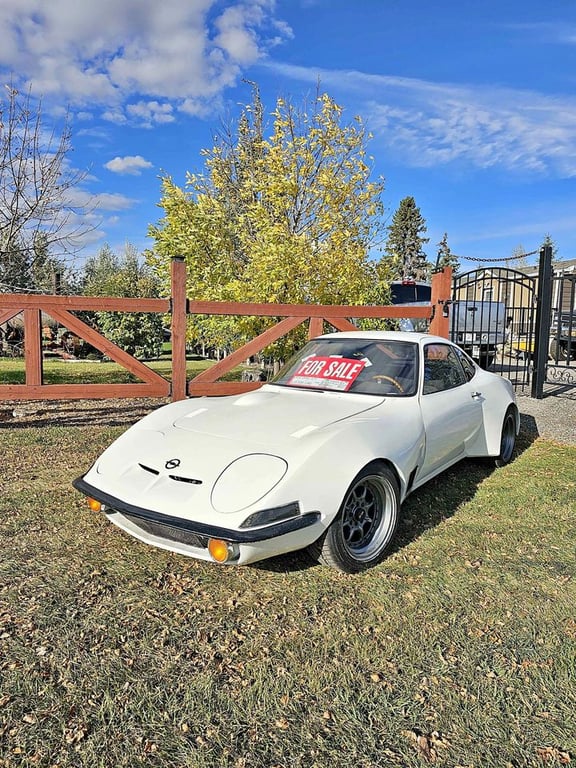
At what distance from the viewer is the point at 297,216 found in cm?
969

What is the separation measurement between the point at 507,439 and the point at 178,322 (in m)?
3.82

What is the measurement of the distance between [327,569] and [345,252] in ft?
23.0

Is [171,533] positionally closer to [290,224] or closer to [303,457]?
[303,457]

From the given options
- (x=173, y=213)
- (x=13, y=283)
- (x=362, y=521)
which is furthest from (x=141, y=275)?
(x=362, y=521)

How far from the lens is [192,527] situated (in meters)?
2.46

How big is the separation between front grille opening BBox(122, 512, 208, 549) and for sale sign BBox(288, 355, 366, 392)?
179 cm

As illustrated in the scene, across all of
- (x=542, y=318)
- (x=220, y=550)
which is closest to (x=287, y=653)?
(x=220, y=550)

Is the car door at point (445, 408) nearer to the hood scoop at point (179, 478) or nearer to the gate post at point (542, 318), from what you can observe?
the hood scoop at point (179, 478)

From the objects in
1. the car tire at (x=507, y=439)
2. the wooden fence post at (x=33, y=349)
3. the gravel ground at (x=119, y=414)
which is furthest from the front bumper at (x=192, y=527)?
the gravel ground at (x=119, y=414)

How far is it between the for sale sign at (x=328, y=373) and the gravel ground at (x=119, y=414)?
317 cm

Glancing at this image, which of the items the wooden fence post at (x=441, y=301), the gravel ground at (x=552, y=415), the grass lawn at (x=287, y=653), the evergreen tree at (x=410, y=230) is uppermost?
the evergreen tree at (x=410, y=230)

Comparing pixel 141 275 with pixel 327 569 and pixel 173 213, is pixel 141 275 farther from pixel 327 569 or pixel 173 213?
pixel 327 569

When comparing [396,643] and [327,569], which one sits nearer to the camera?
[396,643]

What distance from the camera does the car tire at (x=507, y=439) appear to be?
17.1 feet
